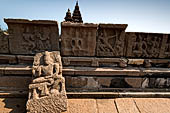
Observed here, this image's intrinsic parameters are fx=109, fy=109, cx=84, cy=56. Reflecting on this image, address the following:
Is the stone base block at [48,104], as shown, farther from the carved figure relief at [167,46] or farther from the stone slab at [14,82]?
the carved figure relief at [167,46]

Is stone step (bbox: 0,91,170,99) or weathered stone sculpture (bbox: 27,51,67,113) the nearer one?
weathered stone sculpture (bbox: 27,51,67,113)

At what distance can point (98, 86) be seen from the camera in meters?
3.19

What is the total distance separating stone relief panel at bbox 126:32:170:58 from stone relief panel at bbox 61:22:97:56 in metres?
1.12

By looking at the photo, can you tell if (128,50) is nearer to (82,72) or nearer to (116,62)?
(116,62)

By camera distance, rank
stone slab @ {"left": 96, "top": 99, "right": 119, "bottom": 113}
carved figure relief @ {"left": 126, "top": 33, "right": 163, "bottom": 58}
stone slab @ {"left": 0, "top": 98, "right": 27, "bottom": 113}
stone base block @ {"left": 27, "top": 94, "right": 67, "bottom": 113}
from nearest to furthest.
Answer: stone base block @ {"left": 27, "top": 94, "right": 67, "bottom": 113}
stone slab @ {"left": 0, "top": 98, "right": 27, "bottom": 113}
stone slab @ {"left": 96, "top": 99, "right": 119, "bottom": 113}
carved figure relief @ {"left": 126, "top": 33, "right": 163, "bottom": 58}

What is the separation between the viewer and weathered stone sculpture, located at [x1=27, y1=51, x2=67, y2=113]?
2.22 meters

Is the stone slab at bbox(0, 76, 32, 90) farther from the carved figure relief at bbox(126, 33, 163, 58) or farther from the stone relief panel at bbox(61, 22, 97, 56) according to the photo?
the carved figure relief at bbox(126, 33, 163, 58)

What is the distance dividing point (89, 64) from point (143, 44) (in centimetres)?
182

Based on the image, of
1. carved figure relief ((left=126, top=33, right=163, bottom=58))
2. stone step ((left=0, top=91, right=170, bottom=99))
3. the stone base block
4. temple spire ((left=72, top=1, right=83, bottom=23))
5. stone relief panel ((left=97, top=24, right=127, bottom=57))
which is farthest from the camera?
temple spire ((left=72, top=1, right=83, bottom=23))

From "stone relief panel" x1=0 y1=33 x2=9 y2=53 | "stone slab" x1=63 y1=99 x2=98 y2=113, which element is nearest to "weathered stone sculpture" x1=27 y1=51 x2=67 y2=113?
"stone slab" x1=63 y1=99 x2=98 y2=113

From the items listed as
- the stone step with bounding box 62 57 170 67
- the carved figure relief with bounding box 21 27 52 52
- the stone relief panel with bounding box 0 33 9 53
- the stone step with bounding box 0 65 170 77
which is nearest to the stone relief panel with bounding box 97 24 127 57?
the stone step with bounding box 62 57 170 67

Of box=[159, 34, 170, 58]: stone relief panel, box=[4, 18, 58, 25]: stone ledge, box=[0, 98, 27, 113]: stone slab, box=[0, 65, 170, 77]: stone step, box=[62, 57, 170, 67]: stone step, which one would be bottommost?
box=[0, 98, 27, 113]: stone slab

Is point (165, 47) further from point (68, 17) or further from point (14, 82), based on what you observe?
point (68, 17)

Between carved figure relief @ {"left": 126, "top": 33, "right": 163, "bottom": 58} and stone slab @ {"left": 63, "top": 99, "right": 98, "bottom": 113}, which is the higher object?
carved figure relief @ {"left": 126, "top": 33, "right": 163, "bottom": 58}
